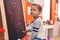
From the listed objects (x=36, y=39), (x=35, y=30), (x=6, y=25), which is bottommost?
(x=36, y=39)

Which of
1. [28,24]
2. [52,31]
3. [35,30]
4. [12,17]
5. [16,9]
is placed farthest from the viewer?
[52,31]

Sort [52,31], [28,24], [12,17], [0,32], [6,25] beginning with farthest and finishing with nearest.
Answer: [52,31]
[28,24]
[12,17]
[6,25]
[0,32]

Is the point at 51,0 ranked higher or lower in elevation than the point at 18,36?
higher

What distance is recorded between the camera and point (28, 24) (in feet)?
8.00

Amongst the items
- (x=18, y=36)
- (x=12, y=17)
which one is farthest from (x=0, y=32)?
(x=18, y=36)

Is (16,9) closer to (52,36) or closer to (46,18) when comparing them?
(46,18)

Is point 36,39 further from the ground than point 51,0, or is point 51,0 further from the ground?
point 51,0

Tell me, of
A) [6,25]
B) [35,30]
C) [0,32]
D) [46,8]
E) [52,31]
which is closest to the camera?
[0,32]

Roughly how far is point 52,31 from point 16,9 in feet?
6.45

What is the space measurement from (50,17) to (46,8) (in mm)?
288

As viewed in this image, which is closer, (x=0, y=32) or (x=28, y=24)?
(x=0, y=32)

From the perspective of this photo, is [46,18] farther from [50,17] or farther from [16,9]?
[16,9]

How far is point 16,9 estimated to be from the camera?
1.91 meters

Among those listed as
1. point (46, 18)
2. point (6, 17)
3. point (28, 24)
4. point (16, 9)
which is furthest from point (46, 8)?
point (6, 17)
